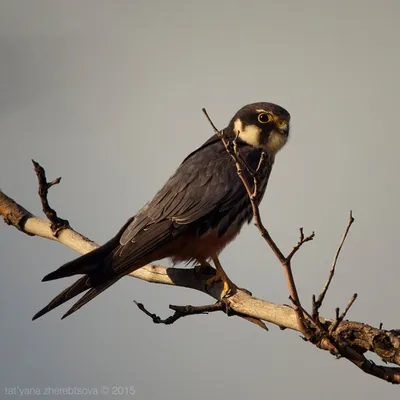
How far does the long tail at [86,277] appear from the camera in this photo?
17.1 ft

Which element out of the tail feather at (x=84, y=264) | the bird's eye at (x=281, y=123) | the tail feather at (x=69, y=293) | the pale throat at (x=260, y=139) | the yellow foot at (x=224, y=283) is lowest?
the tail feather at (x=69, y=293)

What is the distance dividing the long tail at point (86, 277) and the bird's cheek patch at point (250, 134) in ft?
6.16

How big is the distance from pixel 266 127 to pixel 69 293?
2459mm

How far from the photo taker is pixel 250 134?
268 inches

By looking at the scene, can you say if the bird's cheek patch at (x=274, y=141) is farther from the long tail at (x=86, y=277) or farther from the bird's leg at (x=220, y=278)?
the long tail at (x=86, y=277)

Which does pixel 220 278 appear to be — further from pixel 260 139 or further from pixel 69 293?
pixel 260 139

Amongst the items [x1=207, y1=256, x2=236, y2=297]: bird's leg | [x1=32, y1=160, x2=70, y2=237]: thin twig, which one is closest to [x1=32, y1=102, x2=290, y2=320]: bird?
[x1=207, y1=256, x2=236, y2=297]: bird's leg

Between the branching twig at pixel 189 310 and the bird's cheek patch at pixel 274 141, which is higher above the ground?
the bird's cheek patch at pixel 274 141

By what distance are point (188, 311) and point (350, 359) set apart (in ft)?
4.99

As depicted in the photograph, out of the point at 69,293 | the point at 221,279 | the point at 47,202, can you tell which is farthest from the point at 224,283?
the point at 47,202

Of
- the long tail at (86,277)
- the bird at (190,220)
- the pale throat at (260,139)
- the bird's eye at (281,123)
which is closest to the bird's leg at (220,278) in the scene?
the bird at (190,220)

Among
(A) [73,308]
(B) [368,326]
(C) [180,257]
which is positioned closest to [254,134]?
(C) [180,257]

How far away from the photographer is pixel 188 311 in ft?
17.0

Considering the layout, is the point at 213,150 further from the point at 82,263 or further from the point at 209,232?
the point at 82,263
